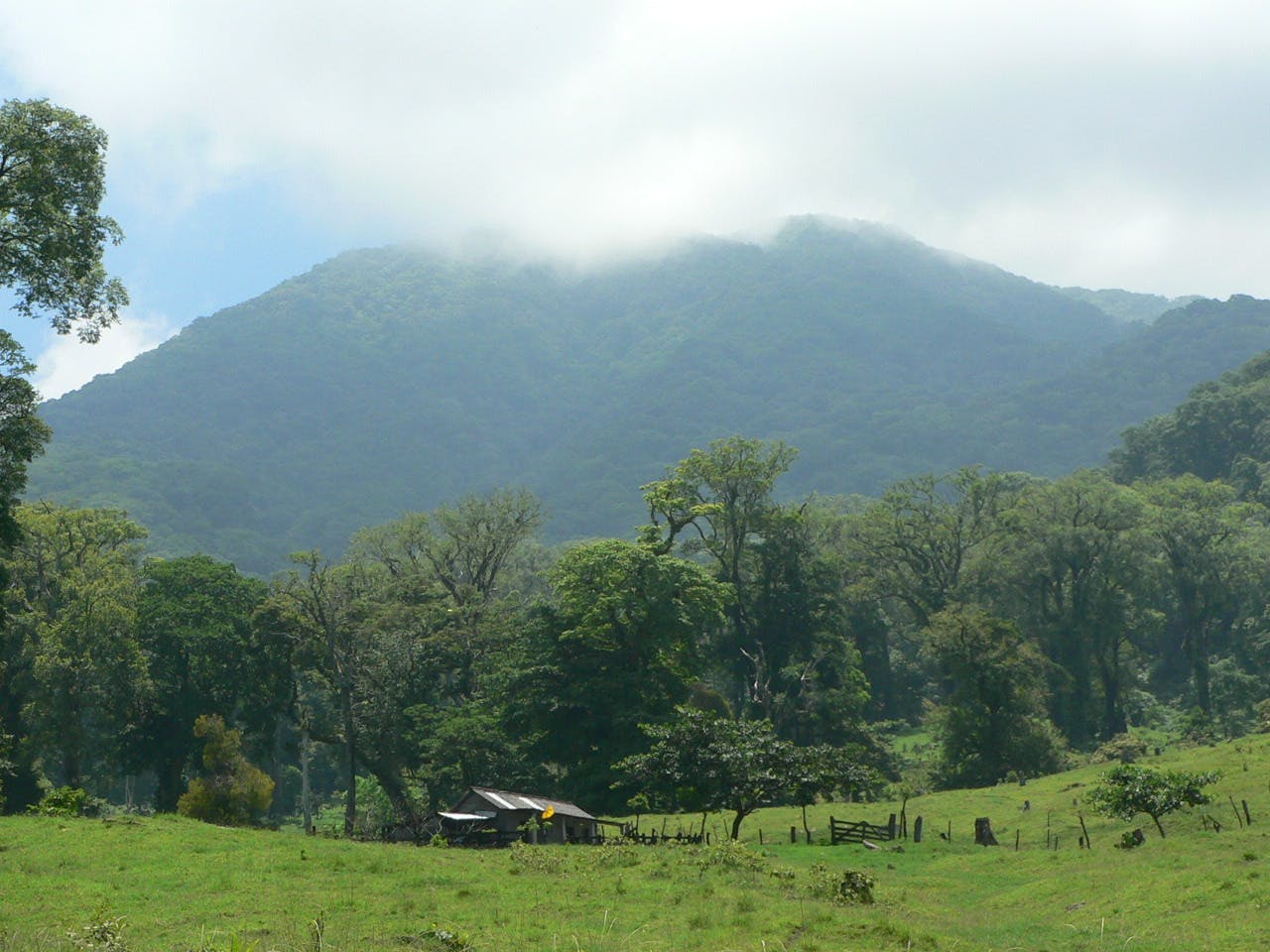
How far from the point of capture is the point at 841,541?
350 ft

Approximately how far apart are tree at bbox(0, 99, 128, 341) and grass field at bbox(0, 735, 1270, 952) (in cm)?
1775

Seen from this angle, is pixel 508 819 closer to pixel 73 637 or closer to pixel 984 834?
pixel 984 834

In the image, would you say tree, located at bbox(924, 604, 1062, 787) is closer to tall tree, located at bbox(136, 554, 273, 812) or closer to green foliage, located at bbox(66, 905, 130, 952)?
tall tree, located at bbox(136, 554, 273, 812)

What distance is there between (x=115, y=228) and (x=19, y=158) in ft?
11.4

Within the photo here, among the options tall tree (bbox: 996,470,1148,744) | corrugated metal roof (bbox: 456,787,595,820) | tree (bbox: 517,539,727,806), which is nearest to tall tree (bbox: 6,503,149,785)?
tree (bbox: 517,539,727,806)

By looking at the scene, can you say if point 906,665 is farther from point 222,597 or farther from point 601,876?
point 601,876

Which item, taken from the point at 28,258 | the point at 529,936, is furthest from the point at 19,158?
the point at 529,936

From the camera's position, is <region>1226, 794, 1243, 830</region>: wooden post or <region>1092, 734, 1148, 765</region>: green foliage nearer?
<region>1226, 794, 1243, 830</region>: wooden post

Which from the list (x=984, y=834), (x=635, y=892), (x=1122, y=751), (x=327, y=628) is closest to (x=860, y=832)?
A: (x=984, y=834)

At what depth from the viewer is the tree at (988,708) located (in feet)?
226

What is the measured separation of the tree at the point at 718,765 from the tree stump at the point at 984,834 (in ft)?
25.7

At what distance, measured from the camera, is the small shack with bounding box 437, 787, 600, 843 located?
48250mm

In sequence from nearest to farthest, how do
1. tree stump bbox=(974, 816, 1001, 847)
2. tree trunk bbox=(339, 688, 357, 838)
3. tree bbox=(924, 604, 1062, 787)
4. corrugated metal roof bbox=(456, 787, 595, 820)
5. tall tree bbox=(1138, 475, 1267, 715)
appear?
1. tree stump bbox=(974, 816, 1001, 847)
2. corrugated metal roof bbox=(456, 787, 595, 820)
3. tree trunk bbox=(339, 688, 357, 838)
4. tree bbox=(924, 604, 1062, 787)
5. tall tree bbox=(1138, 475, 1267, 715)

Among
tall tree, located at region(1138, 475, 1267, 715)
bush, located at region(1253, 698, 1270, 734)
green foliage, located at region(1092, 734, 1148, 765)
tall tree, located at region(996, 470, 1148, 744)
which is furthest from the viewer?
tall tree, located at region(1138, 475, 1267, 715)
